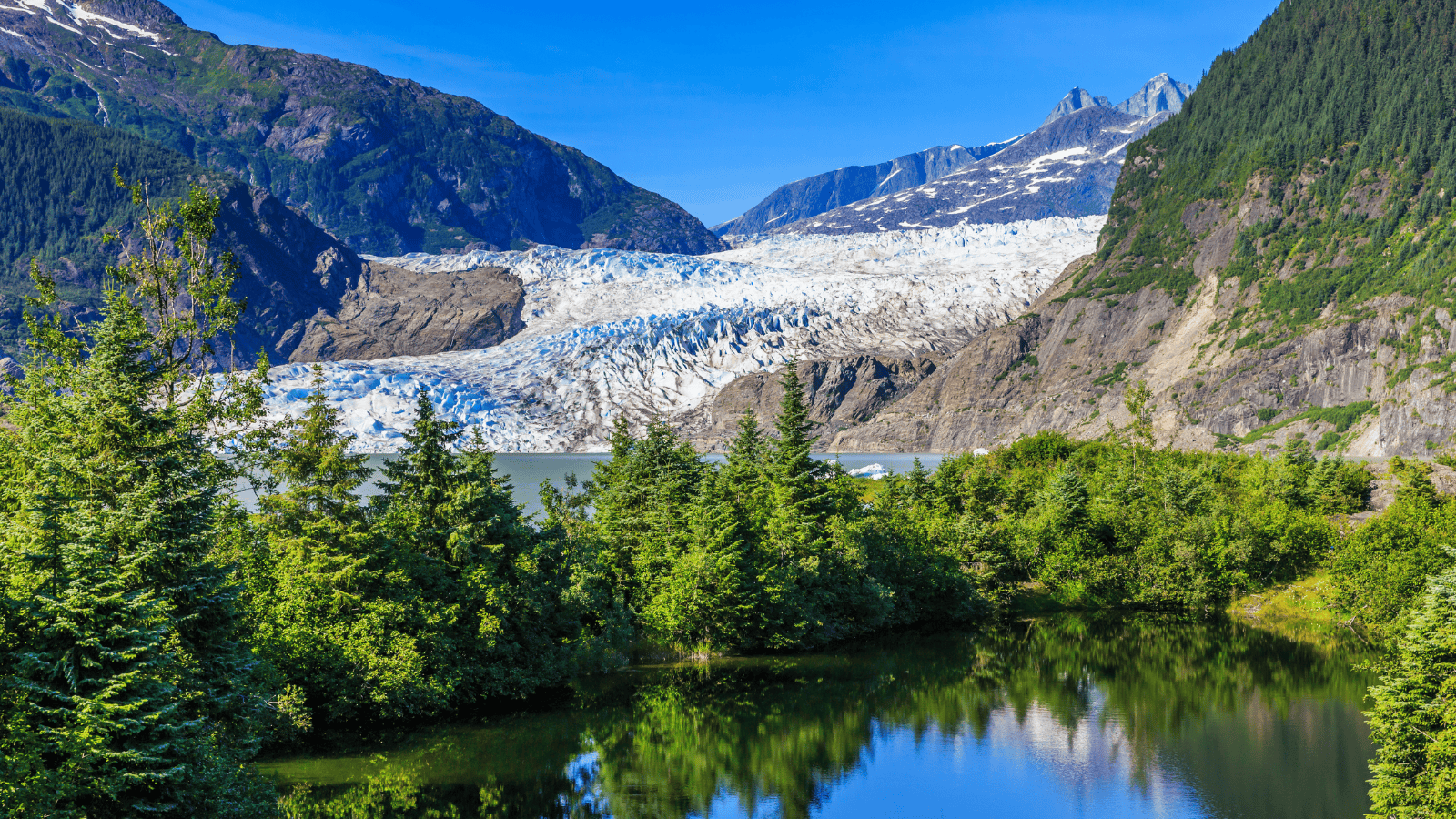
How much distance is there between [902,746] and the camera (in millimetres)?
36094

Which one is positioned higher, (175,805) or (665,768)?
(175,805)

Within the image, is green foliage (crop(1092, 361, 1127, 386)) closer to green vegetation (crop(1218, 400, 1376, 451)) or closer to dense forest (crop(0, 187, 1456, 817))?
green vegetation (crop(1218, 400, 1376, 451))

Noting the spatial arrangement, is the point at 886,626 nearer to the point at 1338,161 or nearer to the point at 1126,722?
the point at 1126,722

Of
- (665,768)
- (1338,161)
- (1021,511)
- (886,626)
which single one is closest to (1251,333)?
(1338,161)

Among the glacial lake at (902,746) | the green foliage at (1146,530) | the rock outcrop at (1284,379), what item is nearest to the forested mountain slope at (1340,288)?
the rock outcrop at (1284,379)

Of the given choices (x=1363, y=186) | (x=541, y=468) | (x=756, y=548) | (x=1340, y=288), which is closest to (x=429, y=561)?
(x=756, y=548)

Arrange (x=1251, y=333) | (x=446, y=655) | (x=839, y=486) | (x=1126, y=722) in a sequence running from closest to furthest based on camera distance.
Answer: (x=446, y=655) → (x=1126, y=722) → (x=839, y=486) → (x=1251, y=333)

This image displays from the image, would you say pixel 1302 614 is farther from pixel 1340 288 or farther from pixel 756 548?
pixel 1340 288

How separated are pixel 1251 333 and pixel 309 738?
18227 cm

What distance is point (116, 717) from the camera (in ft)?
55.9

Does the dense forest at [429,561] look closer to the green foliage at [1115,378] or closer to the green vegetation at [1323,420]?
the green vegetation at [1323,420]

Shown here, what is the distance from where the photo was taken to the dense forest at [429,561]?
1719 centimetres

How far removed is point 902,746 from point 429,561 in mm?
18580

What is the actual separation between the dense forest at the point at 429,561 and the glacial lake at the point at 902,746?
104 inches
